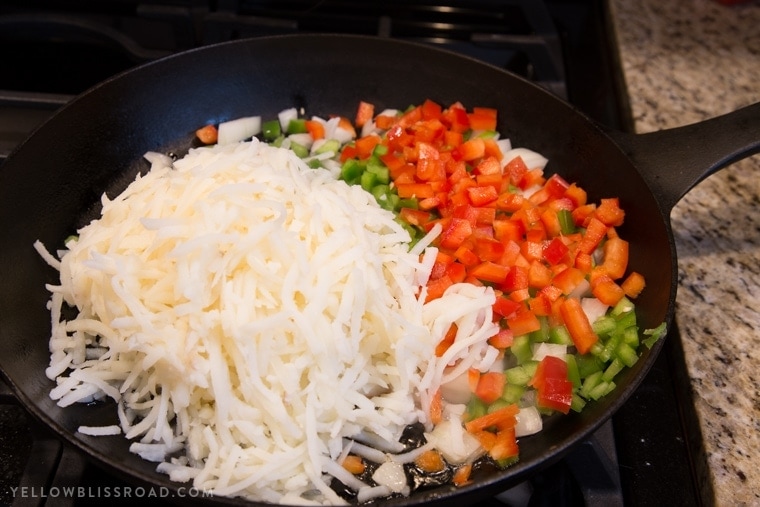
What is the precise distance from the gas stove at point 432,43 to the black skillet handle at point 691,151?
1.09ft

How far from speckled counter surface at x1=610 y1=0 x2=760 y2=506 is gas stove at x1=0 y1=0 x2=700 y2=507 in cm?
5

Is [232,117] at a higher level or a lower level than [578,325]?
higher

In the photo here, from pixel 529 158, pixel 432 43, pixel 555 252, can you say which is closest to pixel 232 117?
pixel 432 43

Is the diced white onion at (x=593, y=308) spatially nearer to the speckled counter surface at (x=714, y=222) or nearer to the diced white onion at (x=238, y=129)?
the speckled counter surface at (x=714, y=222)

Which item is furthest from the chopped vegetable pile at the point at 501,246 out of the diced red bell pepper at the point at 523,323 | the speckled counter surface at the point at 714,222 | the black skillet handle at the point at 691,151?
the speckled counter surface at the point at 714,222

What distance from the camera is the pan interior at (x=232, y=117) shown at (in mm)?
1172

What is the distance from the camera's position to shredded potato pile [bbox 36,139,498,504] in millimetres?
1096

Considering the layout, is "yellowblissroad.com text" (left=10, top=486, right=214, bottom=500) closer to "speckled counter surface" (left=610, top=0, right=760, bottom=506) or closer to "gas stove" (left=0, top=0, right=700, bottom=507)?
"gas stove" (left=0, top=0, right=700, bottom=507)

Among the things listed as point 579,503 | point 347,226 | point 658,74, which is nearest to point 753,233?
point 658,74

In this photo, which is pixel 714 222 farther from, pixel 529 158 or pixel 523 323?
pixel 523 323

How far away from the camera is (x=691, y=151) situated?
1.34m

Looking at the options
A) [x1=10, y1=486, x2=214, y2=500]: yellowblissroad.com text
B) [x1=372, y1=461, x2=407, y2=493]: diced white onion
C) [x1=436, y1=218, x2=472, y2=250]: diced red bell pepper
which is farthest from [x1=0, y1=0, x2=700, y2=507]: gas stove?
[x1=436, y1=218, x2=472, y2=250]: diced red bell pepper

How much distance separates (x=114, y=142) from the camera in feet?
5.14

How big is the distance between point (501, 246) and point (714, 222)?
62 centimetres
